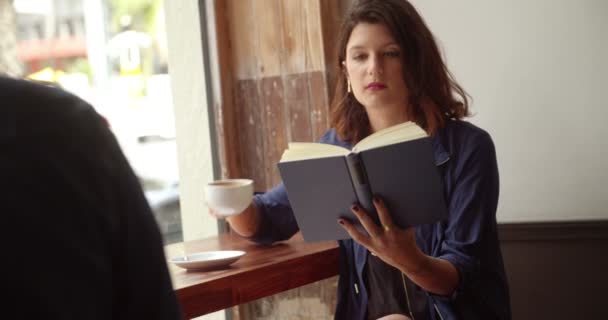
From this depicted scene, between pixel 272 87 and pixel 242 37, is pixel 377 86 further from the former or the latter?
pixel 242 37

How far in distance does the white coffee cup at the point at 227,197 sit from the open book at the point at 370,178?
Answer: 27 cm

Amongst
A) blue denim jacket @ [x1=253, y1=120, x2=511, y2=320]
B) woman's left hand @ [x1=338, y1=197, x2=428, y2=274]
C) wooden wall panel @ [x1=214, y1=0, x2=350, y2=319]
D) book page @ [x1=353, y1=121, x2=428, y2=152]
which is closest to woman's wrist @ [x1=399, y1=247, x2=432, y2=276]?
woman's left hand @ [x1=338, y1=197, x2=428, y2=274]

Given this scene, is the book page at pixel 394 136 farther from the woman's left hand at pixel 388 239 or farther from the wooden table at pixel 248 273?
the wooden table at pixel 248 273

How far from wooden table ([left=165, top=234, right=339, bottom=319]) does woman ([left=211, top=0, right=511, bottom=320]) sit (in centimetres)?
7

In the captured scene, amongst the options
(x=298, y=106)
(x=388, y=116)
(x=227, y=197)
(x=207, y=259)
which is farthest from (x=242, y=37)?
(x=207, y=259)

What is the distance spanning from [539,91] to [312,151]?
3.01 feet

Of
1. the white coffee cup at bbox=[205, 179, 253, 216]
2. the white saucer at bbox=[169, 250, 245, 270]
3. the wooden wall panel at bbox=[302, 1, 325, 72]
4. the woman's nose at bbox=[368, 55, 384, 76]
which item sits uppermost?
the wooden wall panel at bbox=[302, 1, 325, 72]

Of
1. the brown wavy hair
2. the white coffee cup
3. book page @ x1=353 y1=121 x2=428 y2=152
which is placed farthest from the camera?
the brown wavy hair

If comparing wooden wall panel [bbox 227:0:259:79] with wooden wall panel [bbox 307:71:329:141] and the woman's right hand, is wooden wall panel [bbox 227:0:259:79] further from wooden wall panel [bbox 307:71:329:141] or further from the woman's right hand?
the woman's right hand

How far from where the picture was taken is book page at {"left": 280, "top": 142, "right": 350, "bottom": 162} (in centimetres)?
162

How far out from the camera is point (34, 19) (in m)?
3.94

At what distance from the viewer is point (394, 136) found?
157 centimetres

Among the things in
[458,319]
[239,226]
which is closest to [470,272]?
[458,319]

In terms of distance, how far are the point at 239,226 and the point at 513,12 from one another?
A: 99cm
